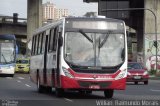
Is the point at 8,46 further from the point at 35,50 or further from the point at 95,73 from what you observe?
the point at 95,73

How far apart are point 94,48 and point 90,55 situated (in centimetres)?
32

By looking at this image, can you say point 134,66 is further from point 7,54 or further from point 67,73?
point 67,73

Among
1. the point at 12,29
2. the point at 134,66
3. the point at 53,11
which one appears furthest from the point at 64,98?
the point at 12,29

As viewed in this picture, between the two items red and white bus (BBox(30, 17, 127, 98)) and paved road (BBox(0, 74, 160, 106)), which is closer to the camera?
paved road (BBox(0, 74, 160, 106))

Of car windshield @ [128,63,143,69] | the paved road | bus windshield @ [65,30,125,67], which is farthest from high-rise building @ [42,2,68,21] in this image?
bus windshield @ [65,30,125,67]

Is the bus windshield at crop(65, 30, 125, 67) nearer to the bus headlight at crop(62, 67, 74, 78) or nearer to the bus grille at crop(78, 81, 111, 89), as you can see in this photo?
the bus headlight at crop(62, 67, 74, 78)

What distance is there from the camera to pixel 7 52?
5109 centimetres

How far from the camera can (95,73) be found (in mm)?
21234

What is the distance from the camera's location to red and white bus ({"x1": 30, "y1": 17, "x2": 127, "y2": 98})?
21234 millimetres

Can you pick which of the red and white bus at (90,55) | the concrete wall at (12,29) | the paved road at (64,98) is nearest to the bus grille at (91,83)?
the red and white bus at (90,55)

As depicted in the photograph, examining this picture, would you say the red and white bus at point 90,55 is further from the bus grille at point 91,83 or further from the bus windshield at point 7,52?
the bus windshield at point 7,52

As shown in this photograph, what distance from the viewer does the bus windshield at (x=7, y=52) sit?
50.8m

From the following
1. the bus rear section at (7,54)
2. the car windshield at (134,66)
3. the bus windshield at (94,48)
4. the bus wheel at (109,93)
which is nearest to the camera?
the bus windshield at (94,48)

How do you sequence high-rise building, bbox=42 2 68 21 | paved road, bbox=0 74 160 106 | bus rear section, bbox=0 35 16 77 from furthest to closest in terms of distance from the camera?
high-rise building, bbox=42 2 68 21
bus rear section, bbox=0 35 16 77
paved road, bbox=0 74 160 106
